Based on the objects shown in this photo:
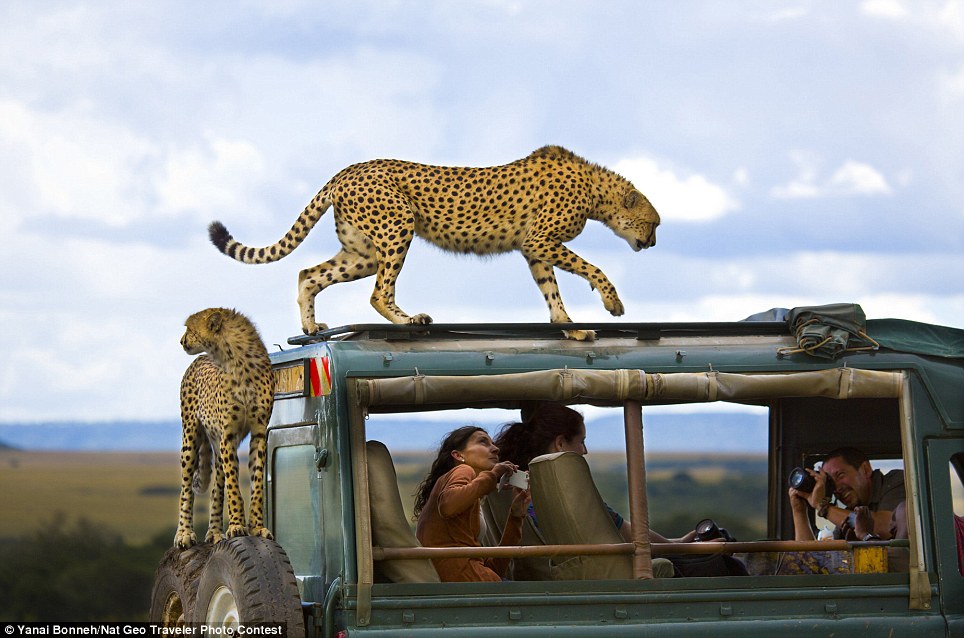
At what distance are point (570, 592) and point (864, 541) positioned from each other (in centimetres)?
163

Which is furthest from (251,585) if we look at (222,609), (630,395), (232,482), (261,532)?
(630,395)

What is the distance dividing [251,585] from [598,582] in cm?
161

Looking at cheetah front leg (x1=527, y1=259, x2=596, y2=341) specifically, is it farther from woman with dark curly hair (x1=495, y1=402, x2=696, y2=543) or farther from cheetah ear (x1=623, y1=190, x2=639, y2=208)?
cheetah ear (x1=623, y1=190, x2=639, y2=208)

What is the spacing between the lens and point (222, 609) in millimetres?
6664

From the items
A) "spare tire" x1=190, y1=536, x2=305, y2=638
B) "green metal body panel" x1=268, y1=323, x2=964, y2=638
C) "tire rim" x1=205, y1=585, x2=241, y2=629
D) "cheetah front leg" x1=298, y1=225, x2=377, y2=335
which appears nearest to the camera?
"spare tire" x1=190, y1=536, x2=305, y2=638

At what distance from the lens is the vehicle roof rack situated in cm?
672

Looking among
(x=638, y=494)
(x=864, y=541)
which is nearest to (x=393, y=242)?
(x=638, y=494)

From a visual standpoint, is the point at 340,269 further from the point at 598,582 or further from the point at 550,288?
the point at 598,582

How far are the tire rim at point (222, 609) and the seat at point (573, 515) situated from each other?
4.99ft

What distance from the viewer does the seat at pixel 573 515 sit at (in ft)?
22.0

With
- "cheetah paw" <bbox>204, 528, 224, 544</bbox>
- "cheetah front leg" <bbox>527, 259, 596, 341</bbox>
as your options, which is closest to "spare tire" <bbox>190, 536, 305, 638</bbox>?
"cheetah paw" <bbox>204, 528, 224, 544</bbox>

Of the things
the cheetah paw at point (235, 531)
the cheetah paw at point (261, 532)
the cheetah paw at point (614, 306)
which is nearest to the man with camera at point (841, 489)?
the cheetah paw at point (614, 306)

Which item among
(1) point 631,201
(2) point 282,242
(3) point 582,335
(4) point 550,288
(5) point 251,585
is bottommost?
(5) point 251,585

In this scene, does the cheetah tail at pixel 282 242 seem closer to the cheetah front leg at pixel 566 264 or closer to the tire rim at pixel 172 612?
the cheetah front leg at pixel 566 264
